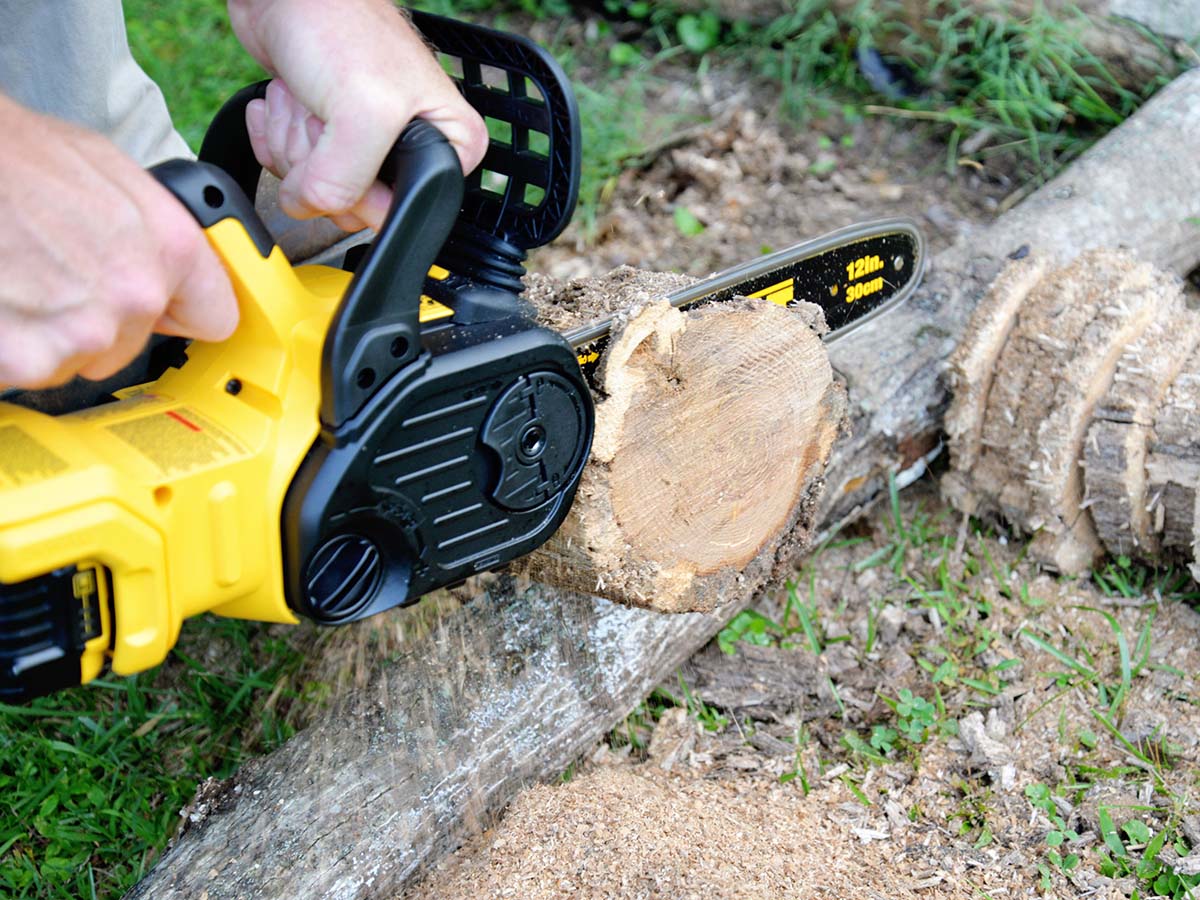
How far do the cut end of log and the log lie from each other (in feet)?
0.65

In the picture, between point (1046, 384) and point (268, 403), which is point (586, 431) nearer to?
point (268, 403)

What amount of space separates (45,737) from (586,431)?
1.42 meters

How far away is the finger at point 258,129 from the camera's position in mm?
1696

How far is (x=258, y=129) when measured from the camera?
5.62ft

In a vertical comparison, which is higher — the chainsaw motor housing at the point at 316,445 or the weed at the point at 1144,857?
the chainsaw motor housing at the point at 316,445

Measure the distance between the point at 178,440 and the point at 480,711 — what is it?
0.82 meters

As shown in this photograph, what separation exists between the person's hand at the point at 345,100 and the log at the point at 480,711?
817mm

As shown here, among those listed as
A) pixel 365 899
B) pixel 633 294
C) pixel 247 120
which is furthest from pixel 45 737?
pixel 633 294

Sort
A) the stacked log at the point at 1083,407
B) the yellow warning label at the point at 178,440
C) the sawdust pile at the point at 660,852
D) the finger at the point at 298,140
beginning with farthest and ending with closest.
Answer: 1. the stacked log at the point at 1083,407
2. the sawdust pile at the point at 660,852
3. the finger at the point at 298,140
4. the yellow warning label at the point at 178,440

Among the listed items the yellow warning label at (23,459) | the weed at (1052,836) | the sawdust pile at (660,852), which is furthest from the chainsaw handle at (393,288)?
the weed at (1052,836)

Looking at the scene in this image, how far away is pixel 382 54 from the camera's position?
155 cm

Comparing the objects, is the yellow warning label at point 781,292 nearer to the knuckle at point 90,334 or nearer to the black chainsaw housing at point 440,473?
the black chainsaw housing at point 440,473

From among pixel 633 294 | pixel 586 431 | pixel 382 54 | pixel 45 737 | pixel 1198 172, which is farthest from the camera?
pixel 1198 172

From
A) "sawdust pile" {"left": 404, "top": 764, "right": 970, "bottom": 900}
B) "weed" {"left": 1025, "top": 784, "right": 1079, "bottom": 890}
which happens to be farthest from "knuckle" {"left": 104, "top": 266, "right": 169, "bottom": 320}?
"weed" {"left": 1025, "top": 784, "right": 1079, "bottom": 890}
